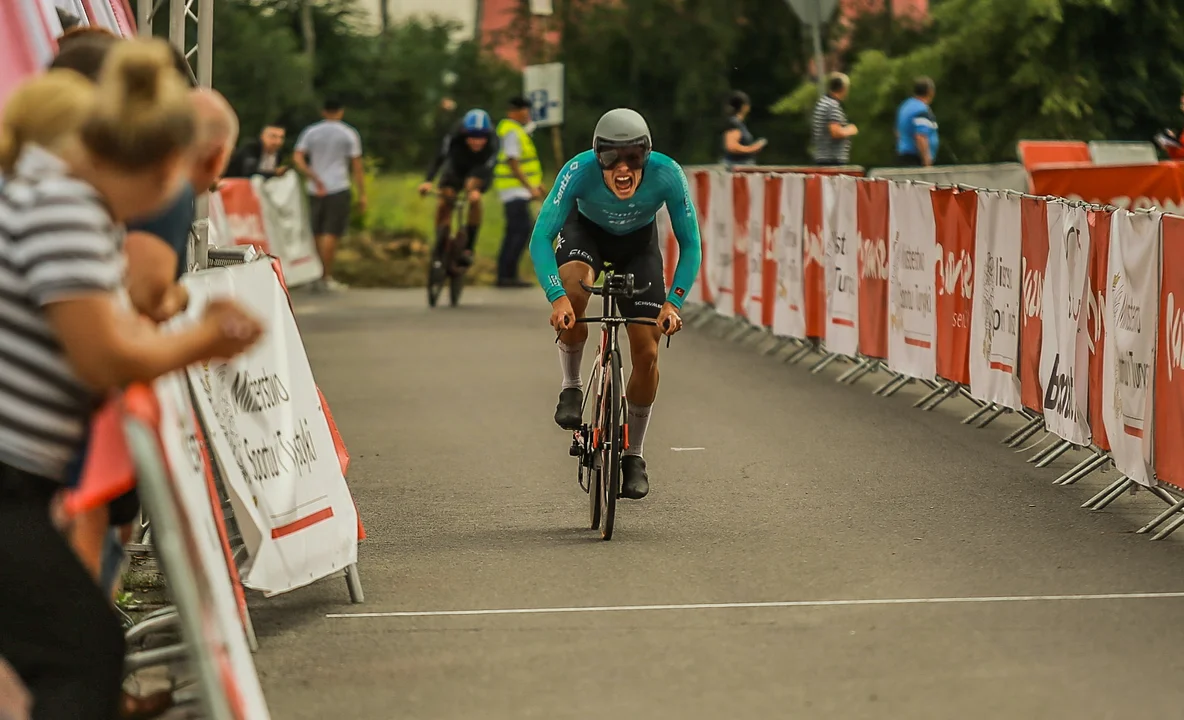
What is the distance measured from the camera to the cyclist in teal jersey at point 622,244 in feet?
31.0

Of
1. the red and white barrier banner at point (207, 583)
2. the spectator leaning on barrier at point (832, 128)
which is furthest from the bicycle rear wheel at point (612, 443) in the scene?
the spectator leaning on barrier at point (832, 128)

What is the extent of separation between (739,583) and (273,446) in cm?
194

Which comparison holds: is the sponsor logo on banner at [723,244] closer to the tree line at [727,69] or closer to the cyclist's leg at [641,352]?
the cyclist's leg at [641,352]

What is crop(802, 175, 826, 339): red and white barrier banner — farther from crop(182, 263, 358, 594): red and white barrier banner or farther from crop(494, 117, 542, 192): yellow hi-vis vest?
crop(182, 263, 358, 594): red and white barrier banner

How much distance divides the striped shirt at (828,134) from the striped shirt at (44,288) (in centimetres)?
2096

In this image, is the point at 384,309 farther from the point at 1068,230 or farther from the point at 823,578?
the point at 823,578

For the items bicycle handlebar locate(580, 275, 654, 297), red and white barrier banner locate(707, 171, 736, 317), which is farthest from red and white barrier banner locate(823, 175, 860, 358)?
bicycle handlebar locate(580, 275, 654, 297)

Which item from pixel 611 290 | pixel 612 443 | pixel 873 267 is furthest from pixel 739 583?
pixel 873 267

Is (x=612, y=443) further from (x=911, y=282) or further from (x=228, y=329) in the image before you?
(x=911, y=282)

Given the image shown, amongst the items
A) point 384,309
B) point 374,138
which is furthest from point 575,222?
point 374,138

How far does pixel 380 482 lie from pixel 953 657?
489 centimetres

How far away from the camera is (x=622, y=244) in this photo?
1008 cm

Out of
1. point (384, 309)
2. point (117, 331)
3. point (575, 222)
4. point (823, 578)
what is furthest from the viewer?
point (384, 309)

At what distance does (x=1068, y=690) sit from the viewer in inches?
252
